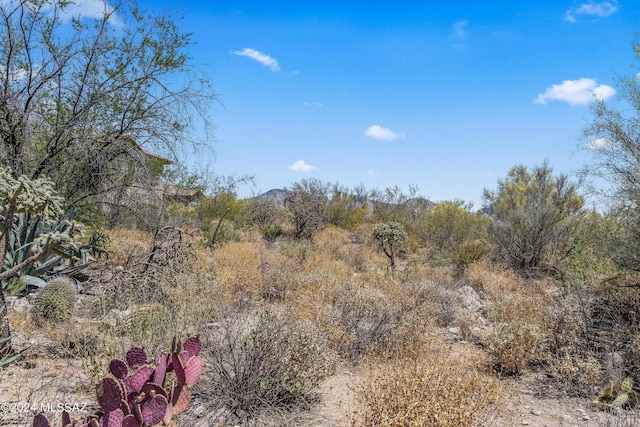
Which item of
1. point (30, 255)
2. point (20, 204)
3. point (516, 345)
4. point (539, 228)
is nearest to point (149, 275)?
point (30, 255)

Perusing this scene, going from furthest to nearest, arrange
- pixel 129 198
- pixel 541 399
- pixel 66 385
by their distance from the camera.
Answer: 1. pixel 129 198
2. pixel 541 399
3. pixel 66 385

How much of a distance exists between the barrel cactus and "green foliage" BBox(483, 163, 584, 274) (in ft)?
30.7

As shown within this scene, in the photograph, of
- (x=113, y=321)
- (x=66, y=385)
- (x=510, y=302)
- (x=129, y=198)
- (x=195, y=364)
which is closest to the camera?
(x=195, y=364)

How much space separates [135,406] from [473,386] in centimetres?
244

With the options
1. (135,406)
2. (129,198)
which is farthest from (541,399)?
(129,198)

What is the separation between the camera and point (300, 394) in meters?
3.86

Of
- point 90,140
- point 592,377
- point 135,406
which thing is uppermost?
point 90,140

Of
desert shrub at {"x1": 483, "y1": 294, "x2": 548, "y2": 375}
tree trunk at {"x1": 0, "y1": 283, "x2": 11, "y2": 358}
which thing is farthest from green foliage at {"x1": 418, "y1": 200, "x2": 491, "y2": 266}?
tree trunk at {"x1": 0, "y1": 283, "x2": 11, "y2": 358}

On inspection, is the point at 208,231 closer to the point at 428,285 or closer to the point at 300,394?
the point at 428,285

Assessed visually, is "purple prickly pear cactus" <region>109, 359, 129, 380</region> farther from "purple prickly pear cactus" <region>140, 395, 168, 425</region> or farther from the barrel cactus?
the barrel cactus

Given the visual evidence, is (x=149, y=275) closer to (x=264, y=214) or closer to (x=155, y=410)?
(x=155, y=410)

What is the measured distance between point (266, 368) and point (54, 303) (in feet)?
9.99

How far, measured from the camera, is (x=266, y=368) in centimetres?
383

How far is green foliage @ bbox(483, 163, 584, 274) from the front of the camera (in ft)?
36.8
